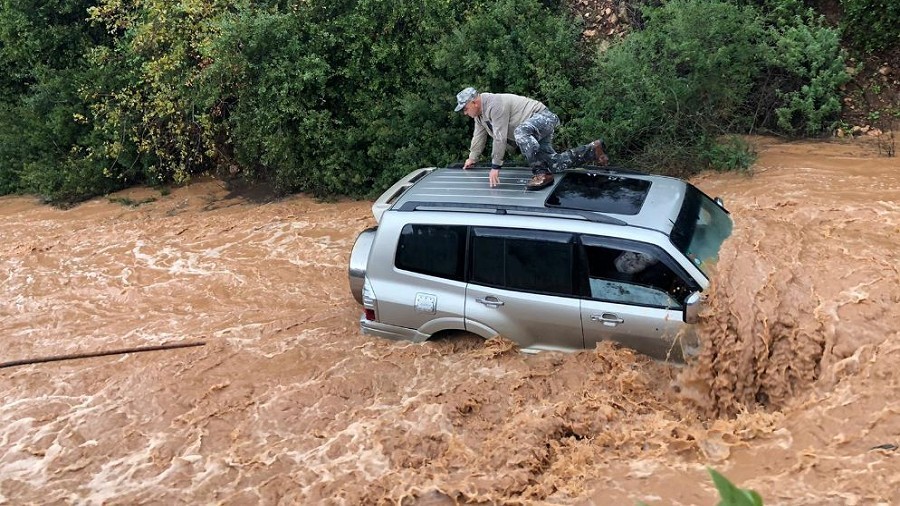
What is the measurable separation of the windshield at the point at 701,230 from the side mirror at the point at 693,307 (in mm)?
211

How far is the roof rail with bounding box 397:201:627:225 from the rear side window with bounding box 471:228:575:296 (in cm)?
18

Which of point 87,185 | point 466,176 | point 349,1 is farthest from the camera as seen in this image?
point 87,185

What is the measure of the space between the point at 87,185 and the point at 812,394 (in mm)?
12331

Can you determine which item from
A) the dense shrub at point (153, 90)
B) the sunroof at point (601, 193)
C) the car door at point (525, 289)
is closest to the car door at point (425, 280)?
the car door at point (525, 289)

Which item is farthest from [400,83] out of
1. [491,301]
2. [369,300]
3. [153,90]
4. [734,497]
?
[734,497]

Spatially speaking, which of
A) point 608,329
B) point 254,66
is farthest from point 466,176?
point 254,66

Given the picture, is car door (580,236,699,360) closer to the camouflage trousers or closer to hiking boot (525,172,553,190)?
hiking boot (525,172,553,190)

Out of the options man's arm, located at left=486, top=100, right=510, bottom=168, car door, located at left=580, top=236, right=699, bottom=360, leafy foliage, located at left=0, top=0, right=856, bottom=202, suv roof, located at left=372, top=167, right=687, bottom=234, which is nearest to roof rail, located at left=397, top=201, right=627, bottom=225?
suv roof, located at left=372, top=167, right=687, bottom=234

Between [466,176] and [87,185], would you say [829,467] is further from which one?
[87,185]

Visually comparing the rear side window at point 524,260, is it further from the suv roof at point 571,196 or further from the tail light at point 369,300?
the tail light at point 369,300

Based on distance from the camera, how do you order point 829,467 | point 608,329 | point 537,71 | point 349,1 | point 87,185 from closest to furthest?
point 829,467 → point 608,329 → point 537,71 → point 349,1 → point 87,185

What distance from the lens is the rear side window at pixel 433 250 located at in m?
5.97

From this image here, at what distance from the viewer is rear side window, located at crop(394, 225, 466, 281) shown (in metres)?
5.97

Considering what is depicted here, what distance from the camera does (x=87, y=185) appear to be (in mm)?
12828
